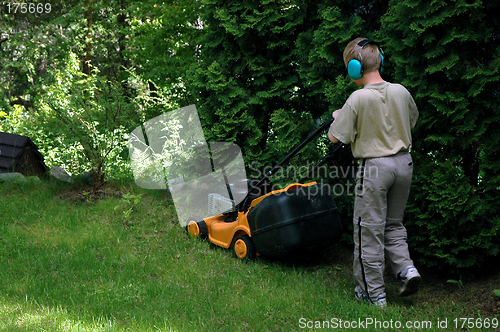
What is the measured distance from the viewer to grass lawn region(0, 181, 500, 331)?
10.9ft

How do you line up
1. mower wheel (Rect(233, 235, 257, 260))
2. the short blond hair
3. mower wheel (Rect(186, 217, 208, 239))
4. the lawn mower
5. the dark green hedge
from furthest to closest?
mower wheel (Rect(186, 217, 208, 239)), mower wheel (Rect(233, 235, 257, 260)), the lawn mower, the dark green hedge, the short blond hair

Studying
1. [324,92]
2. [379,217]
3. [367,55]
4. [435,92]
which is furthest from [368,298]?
[324,92]

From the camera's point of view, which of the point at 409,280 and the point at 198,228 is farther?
the point at 198,228

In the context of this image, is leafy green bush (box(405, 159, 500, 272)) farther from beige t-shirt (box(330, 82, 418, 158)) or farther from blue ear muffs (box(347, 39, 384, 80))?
blue ear muffs (box(347, 39, 384, 80))

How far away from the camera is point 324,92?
4750 mm

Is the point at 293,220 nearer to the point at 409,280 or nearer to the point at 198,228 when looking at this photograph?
the point at 409,280

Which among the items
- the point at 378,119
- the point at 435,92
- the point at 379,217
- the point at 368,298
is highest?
the point at 435,92

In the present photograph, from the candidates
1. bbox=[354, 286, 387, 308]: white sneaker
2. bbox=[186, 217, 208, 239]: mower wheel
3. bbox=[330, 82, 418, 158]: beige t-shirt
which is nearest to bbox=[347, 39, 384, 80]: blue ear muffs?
bbox=[330, 82, 418, 158]: beige t-shirt

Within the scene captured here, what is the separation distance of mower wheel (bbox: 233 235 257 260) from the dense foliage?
3.22 ft

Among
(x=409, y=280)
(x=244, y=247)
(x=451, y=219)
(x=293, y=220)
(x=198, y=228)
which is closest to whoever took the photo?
(x=409, y=280)

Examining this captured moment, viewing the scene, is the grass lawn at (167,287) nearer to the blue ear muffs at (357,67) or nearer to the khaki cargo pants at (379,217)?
the khaki cargo pants at (379,217)

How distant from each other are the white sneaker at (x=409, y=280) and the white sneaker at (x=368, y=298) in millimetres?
148

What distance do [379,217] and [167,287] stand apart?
6.31 feet

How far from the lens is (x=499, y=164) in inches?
144
